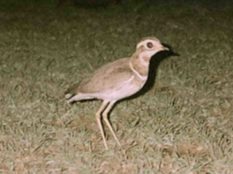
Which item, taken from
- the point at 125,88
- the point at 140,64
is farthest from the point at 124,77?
the point at 140,64

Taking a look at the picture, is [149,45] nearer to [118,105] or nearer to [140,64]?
[140,64]

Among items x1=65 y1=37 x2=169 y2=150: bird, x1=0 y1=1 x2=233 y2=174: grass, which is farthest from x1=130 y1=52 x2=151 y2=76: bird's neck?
x1=0 y1=1 x2=233 y2=174: grass

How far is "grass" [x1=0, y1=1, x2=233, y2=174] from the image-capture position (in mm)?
4254

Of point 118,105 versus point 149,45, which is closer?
point 149,45

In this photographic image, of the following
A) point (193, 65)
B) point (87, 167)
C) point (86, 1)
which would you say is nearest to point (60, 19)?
point (86, 1)

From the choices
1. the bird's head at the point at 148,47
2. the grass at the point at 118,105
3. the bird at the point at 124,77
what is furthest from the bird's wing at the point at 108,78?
the grass at the point at 118,105

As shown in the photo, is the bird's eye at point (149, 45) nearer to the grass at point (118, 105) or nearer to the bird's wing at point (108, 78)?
the bird's wing at point (108, 78)

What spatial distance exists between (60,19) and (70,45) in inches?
66.7

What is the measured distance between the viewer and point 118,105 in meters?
5.32

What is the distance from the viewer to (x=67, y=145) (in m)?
4.47

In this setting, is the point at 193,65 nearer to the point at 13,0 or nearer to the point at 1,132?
the point at 1,132

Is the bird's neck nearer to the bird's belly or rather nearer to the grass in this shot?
the bird's belly

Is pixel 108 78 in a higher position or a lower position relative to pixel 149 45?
lower

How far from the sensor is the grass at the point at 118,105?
425cm
